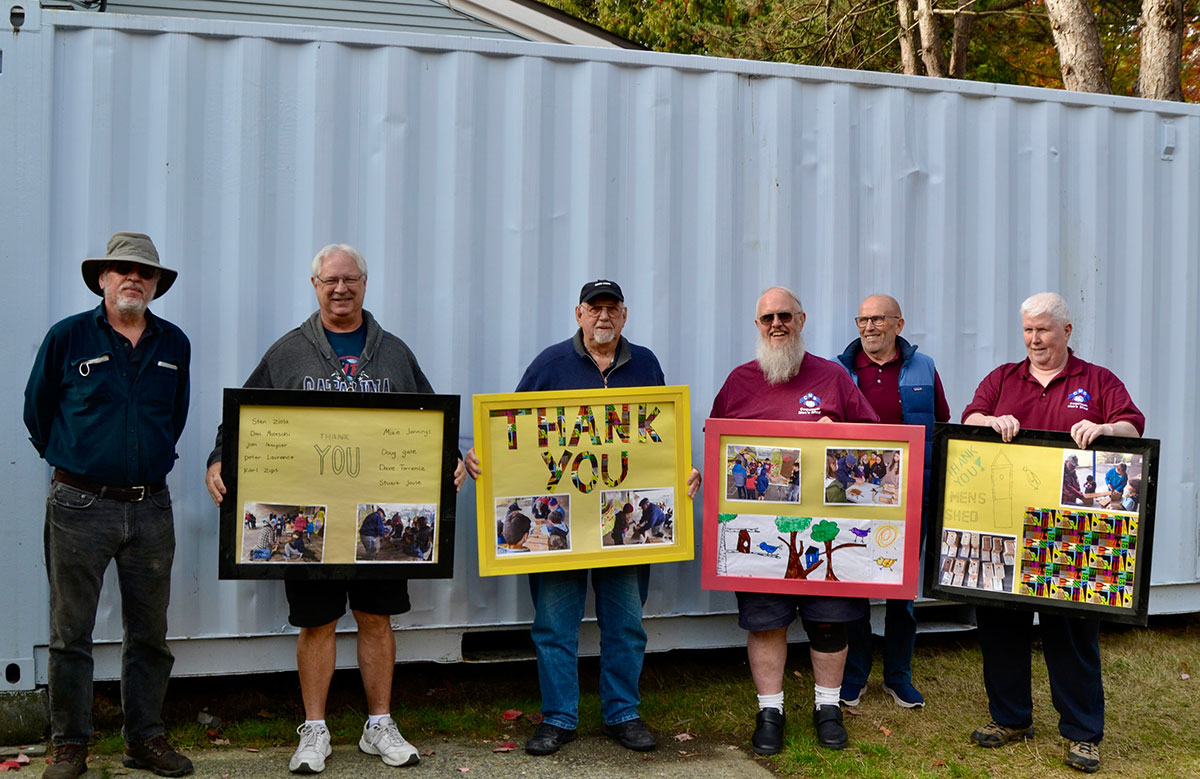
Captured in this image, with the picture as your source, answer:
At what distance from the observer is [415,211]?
4.56 metres

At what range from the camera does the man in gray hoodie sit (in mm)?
3953

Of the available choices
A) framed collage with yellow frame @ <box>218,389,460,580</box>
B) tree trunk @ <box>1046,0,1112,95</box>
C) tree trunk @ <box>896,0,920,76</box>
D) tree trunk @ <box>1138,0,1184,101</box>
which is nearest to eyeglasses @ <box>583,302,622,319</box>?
framed collage with yellow frame @ <box>218,389,460,580</box>

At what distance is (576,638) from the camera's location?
4.29 metres

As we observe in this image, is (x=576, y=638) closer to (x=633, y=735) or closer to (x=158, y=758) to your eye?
(x=633, y=735)

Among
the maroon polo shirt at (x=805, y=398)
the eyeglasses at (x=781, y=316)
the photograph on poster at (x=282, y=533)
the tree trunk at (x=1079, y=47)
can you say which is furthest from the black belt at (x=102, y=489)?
the tree trunk at (x=1079, y=47)

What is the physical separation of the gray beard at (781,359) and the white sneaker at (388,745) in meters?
2.21

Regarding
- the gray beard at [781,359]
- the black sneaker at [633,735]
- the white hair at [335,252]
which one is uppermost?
the white hair at [335,252]

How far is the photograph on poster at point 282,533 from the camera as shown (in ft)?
12.6

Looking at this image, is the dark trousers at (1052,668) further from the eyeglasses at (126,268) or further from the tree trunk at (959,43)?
the tree trunk at (959,43)

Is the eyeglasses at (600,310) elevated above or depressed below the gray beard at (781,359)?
above

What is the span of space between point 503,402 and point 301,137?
62.2 inches

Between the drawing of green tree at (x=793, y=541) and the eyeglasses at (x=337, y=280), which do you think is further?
the drawing of green tree at (x=793, y=541)

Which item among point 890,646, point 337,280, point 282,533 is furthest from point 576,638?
point 337,280

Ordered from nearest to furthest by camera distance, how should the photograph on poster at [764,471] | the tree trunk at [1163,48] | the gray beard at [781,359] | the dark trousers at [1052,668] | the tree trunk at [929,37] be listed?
the dark trousers at [1052,668], the photograph on poster at [764,471], the gray beard at [781,359], the tree trunk at [1163,48], the tree trunk at [929,37]
